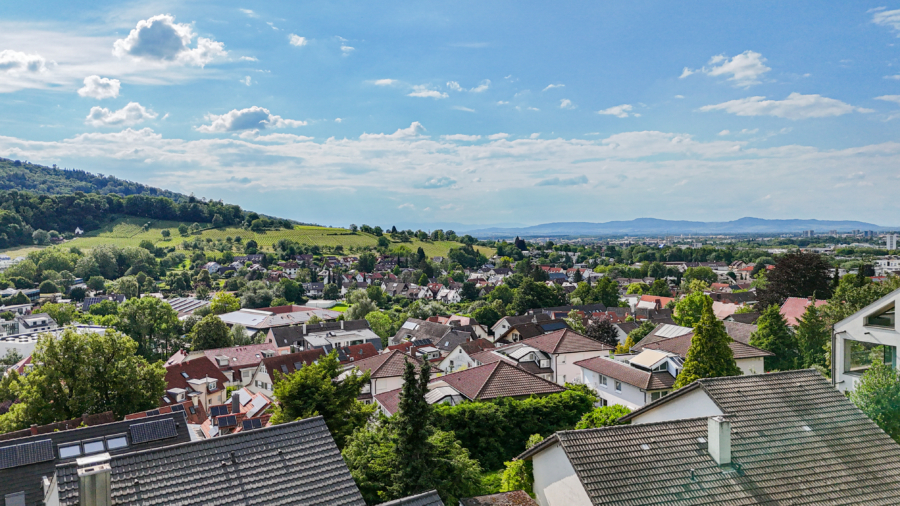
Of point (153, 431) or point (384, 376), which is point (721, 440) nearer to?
point (153, 431)

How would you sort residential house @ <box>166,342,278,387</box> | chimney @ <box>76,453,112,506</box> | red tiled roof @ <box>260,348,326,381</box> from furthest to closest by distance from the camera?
residential house @ <box>166,342,278,387</box> < red tiled roof @ <box>260,348,326,381</box> < chimney @ <box>76,453,112,506</box>

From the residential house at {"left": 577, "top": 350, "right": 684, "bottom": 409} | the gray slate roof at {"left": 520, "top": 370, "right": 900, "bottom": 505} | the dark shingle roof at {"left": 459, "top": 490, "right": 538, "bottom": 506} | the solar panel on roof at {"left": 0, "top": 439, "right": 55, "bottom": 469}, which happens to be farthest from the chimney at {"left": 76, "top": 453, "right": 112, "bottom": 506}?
the residential house at {"left": 577, "top": 350, "right": 684, "bottom": 409}

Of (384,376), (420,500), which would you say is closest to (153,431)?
(420,500)

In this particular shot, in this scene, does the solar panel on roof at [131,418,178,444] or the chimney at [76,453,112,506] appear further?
the solar panel on roof at [131,418,178,444]

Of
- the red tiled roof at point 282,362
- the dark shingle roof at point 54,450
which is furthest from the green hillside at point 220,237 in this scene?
the dark shingle roof at point 54,450

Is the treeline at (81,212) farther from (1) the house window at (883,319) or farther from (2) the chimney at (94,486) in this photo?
(1) the house window at (883,319)

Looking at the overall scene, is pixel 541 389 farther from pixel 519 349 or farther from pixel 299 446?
pixel 299 446

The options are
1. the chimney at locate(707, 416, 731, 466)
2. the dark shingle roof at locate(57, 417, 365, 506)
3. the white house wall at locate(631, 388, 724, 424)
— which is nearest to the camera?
the dark shingle roof at locate(57, 417, 365, 506)

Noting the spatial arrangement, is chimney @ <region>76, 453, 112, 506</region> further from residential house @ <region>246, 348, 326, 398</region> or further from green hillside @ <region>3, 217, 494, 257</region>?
green hillside @ <region>3, 217, 494, 257</region>
